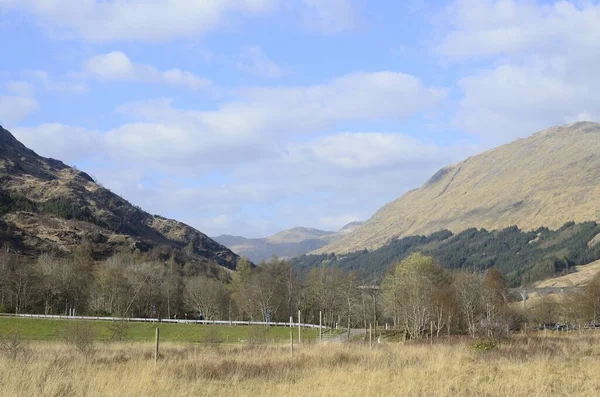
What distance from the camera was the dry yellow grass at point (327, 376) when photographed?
48.2 ft

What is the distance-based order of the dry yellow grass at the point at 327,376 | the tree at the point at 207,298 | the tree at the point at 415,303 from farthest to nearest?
the tree at the point at 207,298
the tree at the point at 415,303
the dry yellow grass at the point at 327,376

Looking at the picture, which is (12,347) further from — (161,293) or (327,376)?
(161,293)

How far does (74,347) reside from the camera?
30.8m

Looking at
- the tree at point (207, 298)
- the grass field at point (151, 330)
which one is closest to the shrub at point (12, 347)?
the grass field at point (151, 330)

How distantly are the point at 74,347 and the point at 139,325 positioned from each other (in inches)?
2020

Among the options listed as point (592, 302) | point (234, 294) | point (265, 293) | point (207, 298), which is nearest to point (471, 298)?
point (592, 302)

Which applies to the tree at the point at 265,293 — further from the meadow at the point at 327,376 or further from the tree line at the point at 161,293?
the meadow at the point at 327,376

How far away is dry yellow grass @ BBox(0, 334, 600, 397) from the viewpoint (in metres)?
14.7

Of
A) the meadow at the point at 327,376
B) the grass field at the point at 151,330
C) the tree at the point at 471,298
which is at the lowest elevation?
the grass field at the point at 151,330

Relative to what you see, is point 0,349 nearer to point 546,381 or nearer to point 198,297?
point 546,381

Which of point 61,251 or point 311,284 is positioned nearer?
point 311,284

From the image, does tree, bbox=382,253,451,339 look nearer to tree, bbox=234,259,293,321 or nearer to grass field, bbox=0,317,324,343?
grass field, bbox=0,317,324,343

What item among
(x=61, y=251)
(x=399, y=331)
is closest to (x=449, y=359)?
(x=399, y=331)

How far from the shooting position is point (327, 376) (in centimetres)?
1806
